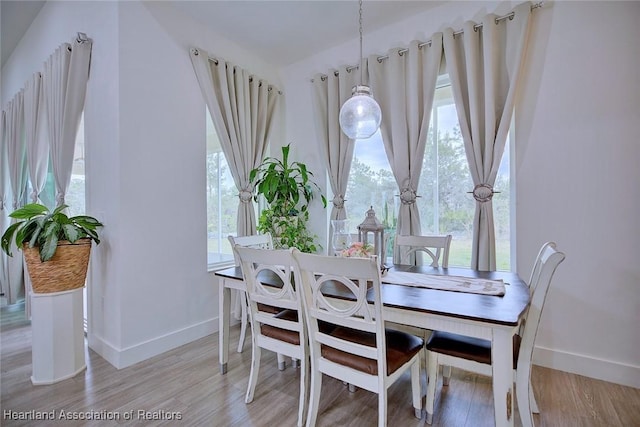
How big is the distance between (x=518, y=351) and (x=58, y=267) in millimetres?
3009

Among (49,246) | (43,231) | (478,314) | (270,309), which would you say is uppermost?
(43,231)

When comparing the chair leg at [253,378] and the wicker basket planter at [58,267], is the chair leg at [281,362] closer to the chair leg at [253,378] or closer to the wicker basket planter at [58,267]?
the chair leg at [253,378]

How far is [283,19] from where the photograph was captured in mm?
3016

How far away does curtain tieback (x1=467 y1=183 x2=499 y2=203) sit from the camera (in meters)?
2.50

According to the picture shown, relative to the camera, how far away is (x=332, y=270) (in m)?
1.41

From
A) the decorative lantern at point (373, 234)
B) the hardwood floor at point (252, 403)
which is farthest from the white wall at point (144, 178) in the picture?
the decorative lantern at point (373, 234)

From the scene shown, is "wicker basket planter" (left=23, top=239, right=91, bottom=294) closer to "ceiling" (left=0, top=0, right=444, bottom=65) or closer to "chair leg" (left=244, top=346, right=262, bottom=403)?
"chair leg" (left=244, top=346, right=262, bottom=403)

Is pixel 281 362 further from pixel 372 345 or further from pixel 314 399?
pixel 372 345

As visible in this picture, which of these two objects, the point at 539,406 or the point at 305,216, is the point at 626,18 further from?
the point at 305,216

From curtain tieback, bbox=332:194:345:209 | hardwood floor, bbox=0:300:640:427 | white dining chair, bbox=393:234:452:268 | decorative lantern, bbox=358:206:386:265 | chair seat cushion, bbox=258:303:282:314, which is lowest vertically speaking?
hardwood floor, bbox=0:300:640:427

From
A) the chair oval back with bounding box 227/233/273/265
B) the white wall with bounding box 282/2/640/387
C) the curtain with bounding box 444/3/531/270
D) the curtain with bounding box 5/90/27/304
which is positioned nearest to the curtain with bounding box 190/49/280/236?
the chair oval back with bounding box 227/233/273/265

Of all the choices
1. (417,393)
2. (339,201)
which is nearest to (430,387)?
(417,393)

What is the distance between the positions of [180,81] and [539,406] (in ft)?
12.2

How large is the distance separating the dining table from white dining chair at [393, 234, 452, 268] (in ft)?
1.74
